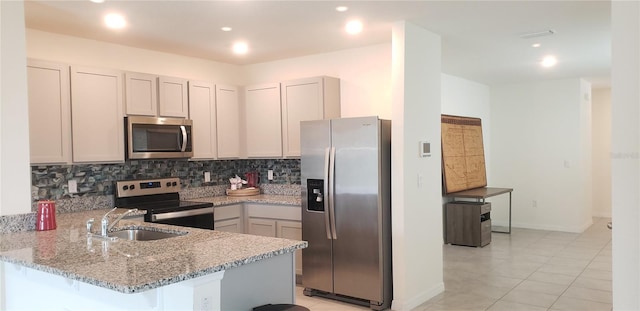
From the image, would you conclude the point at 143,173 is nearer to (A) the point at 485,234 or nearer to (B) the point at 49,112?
(B) the point at 49,112

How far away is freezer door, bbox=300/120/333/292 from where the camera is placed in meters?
4.28

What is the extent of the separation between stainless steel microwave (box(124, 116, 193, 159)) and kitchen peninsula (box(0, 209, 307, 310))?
4.59 feet

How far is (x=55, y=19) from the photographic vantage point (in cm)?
368

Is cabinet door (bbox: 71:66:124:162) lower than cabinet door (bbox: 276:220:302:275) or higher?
higher

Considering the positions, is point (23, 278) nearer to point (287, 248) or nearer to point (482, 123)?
point (287, 248)

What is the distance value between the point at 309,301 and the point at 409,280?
0.95 metres

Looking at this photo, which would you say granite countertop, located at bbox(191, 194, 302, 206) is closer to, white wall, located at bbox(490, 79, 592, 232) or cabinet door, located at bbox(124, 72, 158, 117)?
cabinet door, located at bbox(124, 72, 158, 117)

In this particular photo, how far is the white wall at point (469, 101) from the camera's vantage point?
6.75 m

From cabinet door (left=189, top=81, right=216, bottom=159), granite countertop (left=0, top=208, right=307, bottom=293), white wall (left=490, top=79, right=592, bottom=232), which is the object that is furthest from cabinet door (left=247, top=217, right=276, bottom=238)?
white wall (left=490, top=79, right=592, bottom=232)

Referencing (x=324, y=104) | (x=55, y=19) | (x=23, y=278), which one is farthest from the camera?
(x=324, y=104)

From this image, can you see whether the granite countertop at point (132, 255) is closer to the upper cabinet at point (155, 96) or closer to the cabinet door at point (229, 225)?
the upper cabinet at point (155, 96)

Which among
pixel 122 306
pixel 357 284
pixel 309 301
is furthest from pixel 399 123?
pixel 122 306

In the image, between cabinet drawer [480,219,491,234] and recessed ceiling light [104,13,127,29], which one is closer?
recessed ceiling light [104,13,127,29]

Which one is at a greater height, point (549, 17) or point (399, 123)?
point (549, 17)
